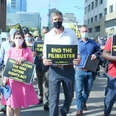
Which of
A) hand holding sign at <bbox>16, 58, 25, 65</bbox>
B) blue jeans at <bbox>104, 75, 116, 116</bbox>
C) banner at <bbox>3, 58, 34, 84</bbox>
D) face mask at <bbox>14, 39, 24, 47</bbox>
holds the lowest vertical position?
blue jeans at <bbox>104, 75, 116, 116</bbox>

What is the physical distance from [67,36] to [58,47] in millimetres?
264

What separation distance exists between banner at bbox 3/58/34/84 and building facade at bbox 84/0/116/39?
36491mm

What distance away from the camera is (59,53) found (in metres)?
3.85

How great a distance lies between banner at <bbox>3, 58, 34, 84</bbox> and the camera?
156 inches

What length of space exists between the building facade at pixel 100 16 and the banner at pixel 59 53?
119ft

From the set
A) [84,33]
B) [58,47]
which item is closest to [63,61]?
[58,47]

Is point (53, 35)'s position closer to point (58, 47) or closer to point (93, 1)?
point (58, 47)

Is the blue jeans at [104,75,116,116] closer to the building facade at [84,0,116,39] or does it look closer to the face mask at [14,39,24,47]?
the face mask at [14,39,24,47]

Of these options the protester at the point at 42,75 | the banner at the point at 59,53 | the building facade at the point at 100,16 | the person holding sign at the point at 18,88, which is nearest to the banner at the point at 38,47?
the protester at the point at 42,75

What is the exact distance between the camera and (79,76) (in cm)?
508

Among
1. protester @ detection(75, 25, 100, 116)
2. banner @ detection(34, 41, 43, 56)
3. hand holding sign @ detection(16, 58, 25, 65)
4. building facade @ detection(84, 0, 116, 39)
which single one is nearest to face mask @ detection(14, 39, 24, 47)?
hand holding sign @ detection(16, 58, 25, 65)

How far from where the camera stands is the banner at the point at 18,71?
3.96 metres

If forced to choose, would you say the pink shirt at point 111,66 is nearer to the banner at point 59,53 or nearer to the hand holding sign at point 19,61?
the banner at point 59,53

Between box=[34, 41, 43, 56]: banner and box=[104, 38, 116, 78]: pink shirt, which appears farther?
box=[34, 41, 43, 56]: banner
